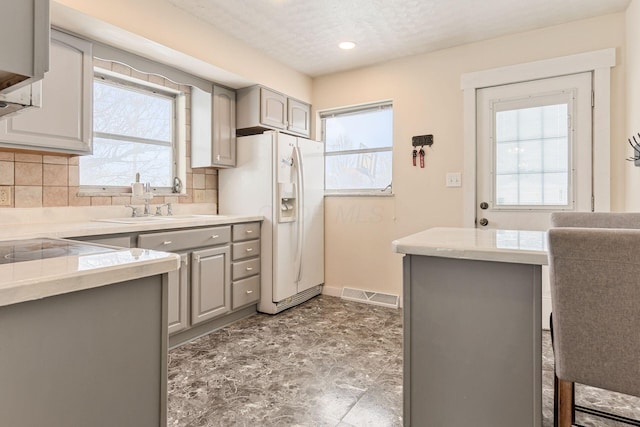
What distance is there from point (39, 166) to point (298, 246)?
2123mm

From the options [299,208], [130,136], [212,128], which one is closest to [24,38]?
[130,136]

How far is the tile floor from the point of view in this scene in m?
1.79

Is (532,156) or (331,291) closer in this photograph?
(532,156)

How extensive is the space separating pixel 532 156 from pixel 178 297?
3.02m

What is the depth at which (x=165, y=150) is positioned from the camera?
328cm

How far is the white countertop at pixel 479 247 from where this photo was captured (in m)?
1.31

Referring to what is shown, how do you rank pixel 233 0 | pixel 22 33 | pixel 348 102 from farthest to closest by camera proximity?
pixel 348 102 < pixel 233 0 < pixel 22 33

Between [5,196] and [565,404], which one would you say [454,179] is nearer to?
[565,404]

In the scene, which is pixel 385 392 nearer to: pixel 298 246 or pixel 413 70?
pixel 298 246

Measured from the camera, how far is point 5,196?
221 cm

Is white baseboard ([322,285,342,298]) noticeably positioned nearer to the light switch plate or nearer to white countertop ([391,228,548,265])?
the light switch plate

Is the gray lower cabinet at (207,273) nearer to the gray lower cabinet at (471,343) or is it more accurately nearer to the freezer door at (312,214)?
the freezer door at (312,214)

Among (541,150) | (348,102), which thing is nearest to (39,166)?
(348,102)

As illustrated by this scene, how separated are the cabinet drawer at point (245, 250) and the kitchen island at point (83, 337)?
1.97m
